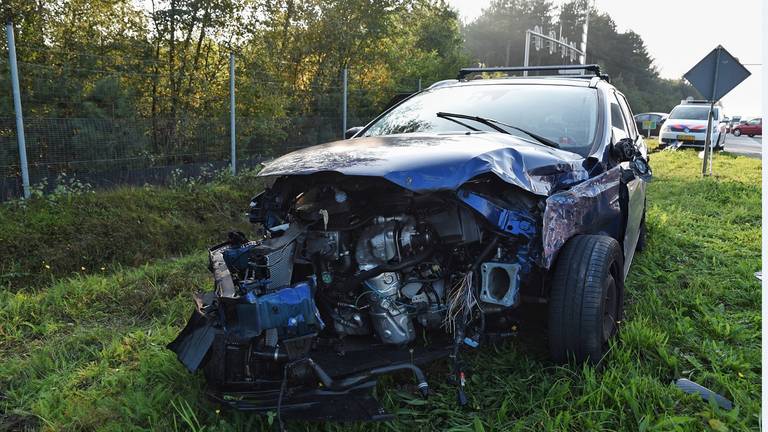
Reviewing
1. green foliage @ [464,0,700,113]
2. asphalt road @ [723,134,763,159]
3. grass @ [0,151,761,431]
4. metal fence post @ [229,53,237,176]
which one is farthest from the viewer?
green foliage @ [464,0,700,113]

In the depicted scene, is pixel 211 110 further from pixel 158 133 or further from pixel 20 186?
pixel 20 186

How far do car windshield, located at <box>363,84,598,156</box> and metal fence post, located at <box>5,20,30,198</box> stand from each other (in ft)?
13.3

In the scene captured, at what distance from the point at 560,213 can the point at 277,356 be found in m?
1.42

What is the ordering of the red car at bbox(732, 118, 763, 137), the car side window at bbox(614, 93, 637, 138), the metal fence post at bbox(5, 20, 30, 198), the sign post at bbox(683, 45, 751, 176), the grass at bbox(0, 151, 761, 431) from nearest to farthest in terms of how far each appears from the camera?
the grass at bbox(0, 151, 761, 431) → the car side window at bbox(614, 93, 637, 138) → the metal fence post at bbox(5, 20, 30, 198) → the sign post at bbox(683, 45, 751, 176) → the red car at bbox(732, 118, 763, 137)

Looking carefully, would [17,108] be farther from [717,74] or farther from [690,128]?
[690,128]

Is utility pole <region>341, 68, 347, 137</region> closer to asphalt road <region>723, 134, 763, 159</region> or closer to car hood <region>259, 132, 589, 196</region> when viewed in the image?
car hood <region>259, 132, 589, 196</region>

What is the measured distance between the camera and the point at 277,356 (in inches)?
88.8

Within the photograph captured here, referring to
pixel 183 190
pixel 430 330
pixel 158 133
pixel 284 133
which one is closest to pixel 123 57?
pixel 158 133

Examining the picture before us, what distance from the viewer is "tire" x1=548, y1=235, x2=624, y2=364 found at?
2.62m

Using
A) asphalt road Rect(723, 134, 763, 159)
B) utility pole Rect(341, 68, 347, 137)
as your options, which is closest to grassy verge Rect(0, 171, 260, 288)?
utility pole Rect(341, 68, 347, 137)

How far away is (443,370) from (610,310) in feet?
3.09

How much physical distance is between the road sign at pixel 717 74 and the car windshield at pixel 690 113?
7.60 metres

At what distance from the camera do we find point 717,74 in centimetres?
991

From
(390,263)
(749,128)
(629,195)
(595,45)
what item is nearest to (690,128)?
(629,195)
